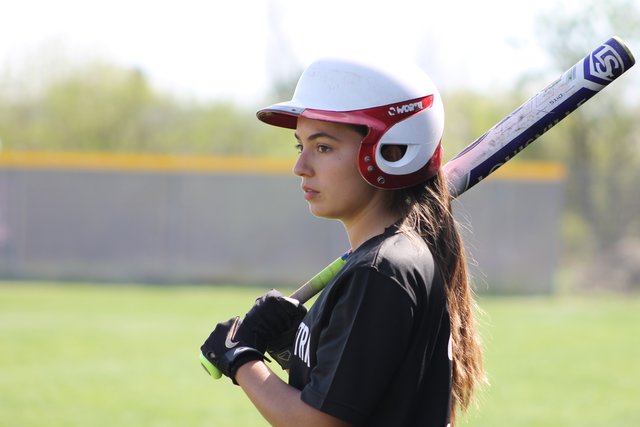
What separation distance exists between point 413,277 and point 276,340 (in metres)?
0.67

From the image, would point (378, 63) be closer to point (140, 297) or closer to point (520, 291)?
point (140, 297)

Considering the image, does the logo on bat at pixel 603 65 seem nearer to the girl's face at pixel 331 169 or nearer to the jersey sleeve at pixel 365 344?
the girl's face at pixel 331 169

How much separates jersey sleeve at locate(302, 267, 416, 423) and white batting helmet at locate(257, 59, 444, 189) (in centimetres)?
41

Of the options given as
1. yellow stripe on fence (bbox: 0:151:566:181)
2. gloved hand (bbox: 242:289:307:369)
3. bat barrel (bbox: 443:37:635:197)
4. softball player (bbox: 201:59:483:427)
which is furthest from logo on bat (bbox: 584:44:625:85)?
yellow stripe on fence (bbox: 0:151:566:181)

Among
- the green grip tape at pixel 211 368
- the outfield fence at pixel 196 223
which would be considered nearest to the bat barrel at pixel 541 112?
the green grip tape at pixel 211 368

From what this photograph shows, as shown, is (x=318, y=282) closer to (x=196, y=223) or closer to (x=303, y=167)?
(x=303, y=167)

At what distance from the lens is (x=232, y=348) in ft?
9.14

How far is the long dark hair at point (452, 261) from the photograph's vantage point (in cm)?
268

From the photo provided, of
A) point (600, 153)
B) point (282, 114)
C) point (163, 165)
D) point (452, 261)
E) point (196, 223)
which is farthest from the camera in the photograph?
point (600, 153)

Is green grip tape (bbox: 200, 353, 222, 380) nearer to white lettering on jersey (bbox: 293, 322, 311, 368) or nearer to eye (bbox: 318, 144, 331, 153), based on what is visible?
white lettering on jersey (bbox: 293, 322, 311, 368)

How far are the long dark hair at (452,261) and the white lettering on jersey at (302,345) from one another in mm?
387

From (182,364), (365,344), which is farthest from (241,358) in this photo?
(182,364)

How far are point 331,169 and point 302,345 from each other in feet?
1.61

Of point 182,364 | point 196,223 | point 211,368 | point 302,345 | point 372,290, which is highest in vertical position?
point 372,290
